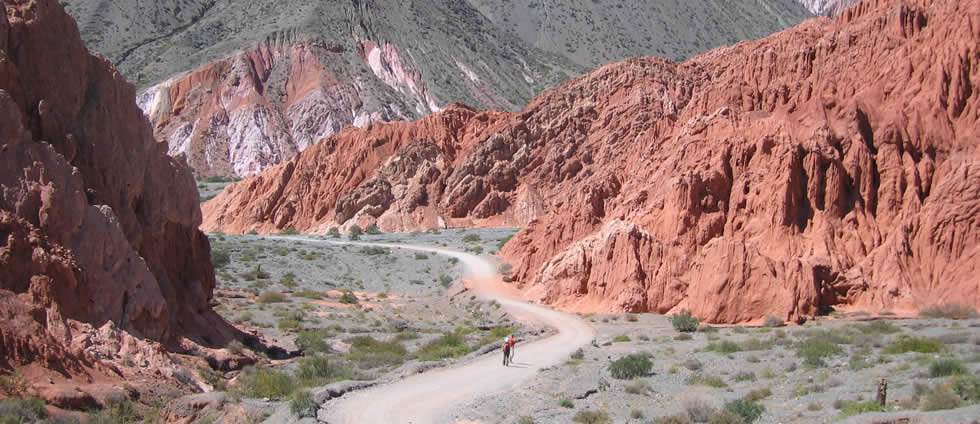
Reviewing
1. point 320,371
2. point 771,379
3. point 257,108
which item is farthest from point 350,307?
point 257,108

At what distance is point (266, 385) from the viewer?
14.9 m

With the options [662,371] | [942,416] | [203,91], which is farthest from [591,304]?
[203,91]

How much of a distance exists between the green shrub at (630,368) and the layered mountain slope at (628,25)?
137 m

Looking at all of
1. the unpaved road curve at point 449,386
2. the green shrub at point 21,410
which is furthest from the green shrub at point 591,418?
the green shrub at point 21,410

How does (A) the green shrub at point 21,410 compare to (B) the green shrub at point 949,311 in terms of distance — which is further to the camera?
(B) the green shrub at point 949,311

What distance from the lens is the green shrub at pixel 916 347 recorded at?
16359 millimetres

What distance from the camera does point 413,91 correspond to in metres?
115

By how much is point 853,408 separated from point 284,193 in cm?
6882

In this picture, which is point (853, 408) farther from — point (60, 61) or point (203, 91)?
point (203, 91)

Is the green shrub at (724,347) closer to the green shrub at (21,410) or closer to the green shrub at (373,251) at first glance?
the green shrub at (21,410)

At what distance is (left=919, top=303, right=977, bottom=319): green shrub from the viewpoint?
73.0 ft

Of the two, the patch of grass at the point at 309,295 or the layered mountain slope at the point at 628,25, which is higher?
the layered mountain slope at the point at 628,25

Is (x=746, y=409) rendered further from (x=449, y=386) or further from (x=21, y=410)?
(x=21, y=410)

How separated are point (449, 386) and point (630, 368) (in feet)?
12.9
